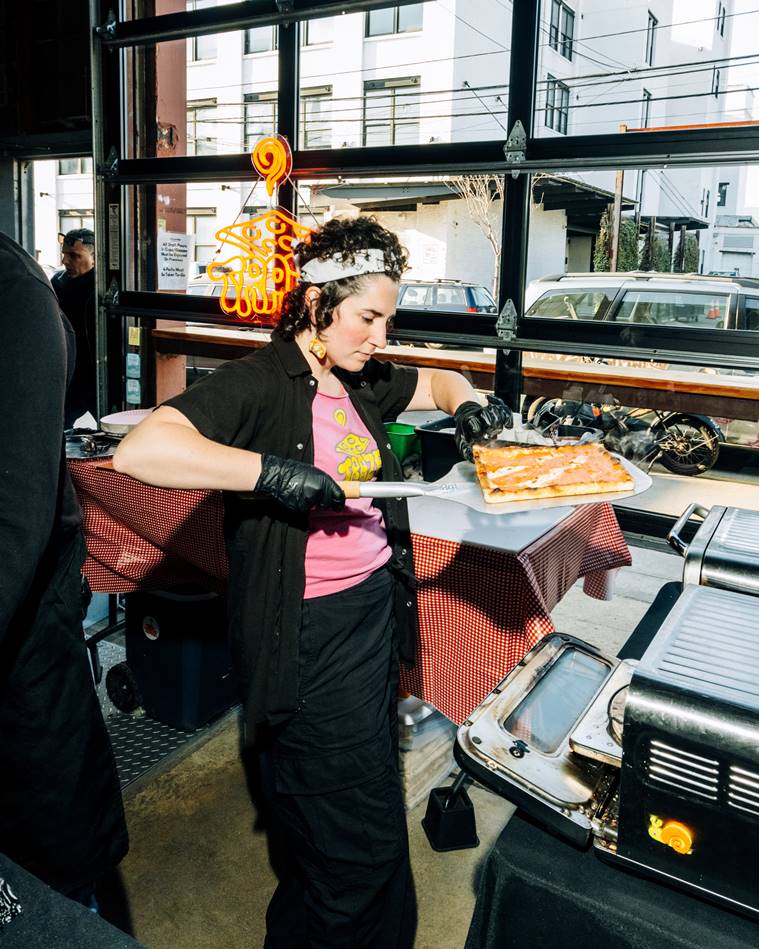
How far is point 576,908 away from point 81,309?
5.69 m

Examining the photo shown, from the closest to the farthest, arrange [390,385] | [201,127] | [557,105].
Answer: [390,385] < [557,105] < [201,127]

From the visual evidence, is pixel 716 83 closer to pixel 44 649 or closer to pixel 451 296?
pixel 451 296

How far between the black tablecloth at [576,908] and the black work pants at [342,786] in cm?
70

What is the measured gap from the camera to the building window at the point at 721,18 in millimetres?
3439

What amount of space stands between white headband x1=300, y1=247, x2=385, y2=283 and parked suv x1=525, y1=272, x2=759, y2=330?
6.31 feet

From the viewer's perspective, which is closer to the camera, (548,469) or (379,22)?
(548,469)

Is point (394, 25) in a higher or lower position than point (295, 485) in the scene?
higher

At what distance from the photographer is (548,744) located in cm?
131

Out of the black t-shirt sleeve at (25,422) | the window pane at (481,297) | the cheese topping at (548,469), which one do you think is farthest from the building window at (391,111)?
the black t-shirt sleeve at (25,422)

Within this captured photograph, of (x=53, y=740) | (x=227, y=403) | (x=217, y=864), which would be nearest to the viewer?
(x=53, y=740)

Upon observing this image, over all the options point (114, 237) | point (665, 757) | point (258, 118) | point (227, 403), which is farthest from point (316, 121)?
point (665, 757)

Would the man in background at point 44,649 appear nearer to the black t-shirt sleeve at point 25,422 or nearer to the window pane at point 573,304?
the black t-shirt sleeve at point 25,422

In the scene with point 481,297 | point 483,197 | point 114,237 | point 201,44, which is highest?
point 201,44

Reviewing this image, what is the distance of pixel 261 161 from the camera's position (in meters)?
4.36
